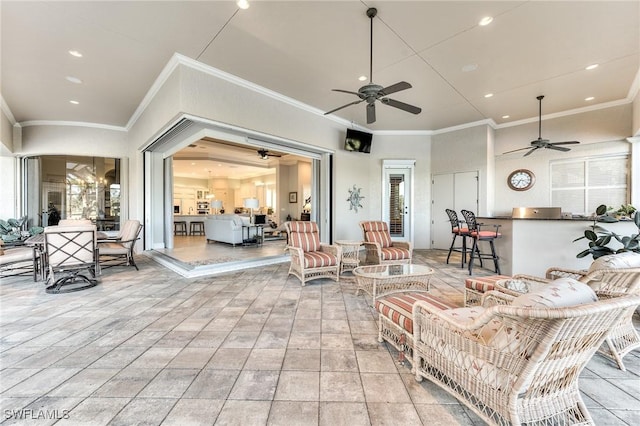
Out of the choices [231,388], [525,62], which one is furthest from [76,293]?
[525,62]

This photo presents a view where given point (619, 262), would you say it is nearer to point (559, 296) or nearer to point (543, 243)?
point (559, 296)

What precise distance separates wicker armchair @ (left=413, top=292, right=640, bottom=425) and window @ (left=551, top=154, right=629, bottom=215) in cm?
676

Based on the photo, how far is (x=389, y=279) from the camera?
3125 mm

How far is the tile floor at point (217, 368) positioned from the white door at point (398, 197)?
468cm

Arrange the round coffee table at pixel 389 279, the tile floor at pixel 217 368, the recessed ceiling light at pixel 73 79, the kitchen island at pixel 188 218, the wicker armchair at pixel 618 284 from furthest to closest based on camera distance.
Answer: the kitchen island at pixel 188 218 < the recessed ceiling light at pixel 73 79 < the round coffee table at pixel 389 279 < the wicker armchair at pixel 618 284 < the tile floor at pixel 217 368

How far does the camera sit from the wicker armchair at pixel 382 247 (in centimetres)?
456

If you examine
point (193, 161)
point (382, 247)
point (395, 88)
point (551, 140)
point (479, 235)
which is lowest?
point (382, 247)

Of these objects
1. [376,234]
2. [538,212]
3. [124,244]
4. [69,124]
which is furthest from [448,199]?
[69,124]

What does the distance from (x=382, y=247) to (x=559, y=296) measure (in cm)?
387

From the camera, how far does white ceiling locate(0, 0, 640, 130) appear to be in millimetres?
2998

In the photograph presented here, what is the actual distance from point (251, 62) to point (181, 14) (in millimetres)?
1128

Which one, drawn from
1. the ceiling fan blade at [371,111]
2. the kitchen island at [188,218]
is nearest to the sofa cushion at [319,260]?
the ceiling fan blade at [371,111]

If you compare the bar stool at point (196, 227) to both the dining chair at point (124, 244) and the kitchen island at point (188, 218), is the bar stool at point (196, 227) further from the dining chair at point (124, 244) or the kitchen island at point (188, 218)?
the dining chair at point (124, 244)

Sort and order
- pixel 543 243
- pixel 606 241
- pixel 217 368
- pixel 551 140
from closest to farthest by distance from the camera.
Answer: pixel 217 368 → pixel 606 241 → pixel 543 243 → pixel 551 140
